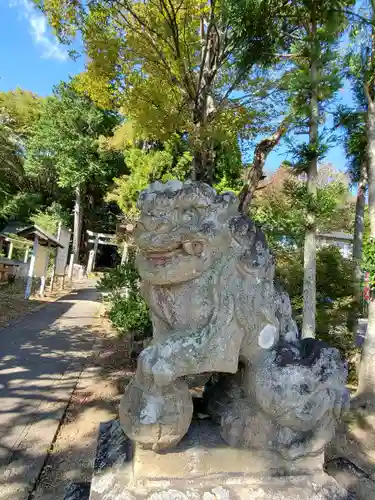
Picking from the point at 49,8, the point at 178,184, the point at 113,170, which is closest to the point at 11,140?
the point at 113,170

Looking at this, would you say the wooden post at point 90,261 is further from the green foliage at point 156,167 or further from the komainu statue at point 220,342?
the komainu statue at point 220,342

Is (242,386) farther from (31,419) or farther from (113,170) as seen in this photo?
(113,170)

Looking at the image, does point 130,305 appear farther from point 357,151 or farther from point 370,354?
point 357,151

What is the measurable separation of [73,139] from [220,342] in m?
23.8

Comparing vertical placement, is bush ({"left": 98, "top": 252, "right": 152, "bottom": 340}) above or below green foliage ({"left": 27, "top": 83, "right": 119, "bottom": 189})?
below

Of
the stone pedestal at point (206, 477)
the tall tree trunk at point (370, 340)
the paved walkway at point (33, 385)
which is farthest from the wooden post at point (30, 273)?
the stone pedestal at point (206, 477)

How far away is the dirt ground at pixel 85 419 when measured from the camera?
3.15 meters

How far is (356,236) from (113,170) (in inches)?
751

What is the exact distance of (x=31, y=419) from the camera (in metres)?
4.07

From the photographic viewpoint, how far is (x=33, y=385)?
5.01 m

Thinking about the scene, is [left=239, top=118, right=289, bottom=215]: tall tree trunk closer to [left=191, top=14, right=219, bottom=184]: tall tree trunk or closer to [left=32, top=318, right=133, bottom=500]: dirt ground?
[left=191, top=14, right=219, bottom=184]: tall tree trunk

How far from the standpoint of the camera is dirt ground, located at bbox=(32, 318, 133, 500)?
10.3 feet

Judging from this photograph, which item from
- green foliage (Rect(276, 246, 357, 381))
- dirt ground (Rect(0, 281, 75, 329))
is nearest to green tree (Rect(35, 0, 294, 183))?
green foliage (Rect(276, 246, 357, 381))

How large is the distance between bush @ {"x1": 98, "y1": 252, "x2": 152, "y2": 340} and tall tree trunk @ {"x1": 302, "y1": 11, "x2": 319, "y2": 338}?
8.42ft
